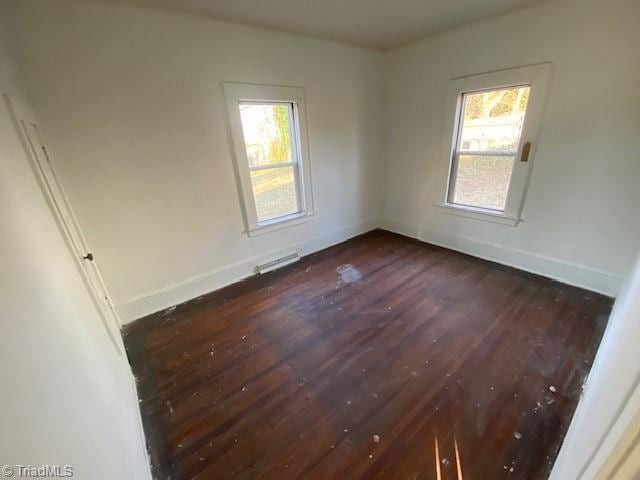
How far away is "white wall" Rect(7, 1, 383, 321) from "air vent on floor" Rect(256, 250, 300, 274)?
108 mm

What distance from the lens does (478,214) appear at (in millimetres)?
3195

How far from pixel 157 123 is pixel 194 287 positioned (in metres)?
1.54

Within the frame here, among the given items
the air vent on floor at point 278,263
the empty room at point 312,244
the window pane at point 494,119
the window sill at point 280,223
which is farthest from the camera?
the air vent on floor at point 278,263

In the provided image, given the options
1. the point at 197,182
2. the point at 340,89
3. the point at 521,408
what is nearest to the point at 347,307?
the point at 521,408

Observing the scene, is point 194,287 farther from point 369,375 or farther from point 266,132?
point 369,375

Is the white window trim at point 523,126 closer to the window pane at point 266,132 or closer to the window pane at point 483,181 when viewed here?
the window pane at point 483,181

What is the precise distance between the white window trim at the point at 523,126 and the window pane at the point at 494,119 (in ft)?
0.25

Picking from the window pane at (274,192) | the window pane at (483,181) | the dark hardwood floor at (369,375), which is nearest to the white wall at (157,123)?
the window pane at (274,192)

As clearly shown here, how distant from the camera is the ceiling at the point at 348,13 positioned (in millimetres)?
2100

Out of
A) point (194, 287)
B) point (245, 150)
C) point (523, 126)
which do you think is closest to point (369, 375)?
point (194, 287)

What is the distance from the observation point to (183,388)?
179cm

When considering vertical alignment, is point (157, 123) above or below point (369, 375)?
above

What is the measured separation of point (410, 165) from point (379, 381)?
288 cm

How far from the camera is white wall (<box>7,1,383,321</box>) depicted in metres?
1.89
